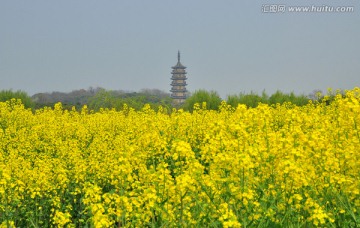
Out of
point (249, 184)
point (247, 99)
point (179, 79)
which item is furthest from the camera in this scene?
point (179, 79)

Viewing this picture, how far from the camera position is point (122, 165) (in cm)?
532

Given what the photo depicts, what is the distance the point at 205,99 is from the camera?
27.5 m

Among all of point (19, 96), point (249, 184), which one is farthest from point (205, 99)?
point (249, 184)

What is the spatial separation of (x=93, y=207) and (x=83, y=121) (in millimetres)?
14298

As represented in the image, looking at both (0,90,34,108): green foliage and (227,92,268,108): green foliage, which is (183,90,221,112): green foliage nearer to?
(227,92,268,108): green foliage

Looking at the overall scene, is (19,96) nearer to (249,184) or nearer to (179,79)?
(249,184)

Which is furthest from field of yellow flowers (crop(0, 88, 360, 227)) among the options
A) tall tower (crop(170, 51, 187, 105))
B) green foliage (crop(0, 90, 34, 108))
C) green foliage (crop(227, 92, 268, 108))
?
tall tower (crop(170, 51, 187, 105))

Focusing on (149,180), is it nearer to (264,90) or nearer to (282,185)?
(282,185)

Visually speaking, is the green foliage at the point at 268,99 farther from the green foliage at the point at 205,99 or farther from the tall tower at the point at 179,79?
the tall tower at the point at 179,79

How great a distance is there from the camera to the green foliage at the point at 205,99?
27234 millimetres

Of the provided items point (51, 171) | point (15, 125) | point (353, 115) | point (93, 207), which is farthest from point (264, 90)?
point (93, 207)

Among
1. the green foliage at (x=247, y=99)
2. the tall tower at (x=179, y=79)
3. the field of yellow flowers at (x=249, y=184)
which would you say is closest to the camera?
the field of yellow flowers at (x=249, y=184)

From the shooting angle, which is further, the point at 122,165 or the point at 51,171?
the point at 51,171

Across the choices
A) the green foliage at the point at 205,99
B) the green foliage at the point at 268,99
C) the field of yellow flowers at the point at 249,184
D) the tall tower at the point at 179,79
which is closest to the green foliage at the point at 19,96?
the green foliage at the point at 205,99
